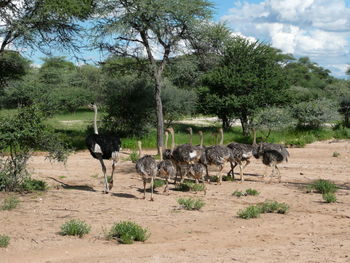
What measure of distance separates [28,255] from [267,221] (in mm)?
4368

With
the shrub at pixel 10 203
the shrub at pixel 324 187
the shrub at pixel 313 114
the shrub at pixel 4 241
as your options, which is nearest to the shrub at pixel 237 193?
the shrub at pixel 324 187

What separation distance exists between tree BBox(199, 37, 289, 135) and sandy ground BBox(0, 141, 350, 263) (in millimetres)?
9979

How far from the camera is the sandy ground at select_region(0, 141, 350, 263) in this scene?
7.70 metres

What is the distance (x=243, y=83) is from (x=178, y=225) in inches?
628

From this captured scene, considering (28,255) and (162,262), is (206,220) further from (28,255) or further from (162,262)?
(28,255)

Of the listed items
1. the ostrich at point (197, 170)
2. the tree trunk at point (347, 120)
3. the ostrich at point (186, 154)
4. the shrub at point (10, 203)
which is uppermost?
the tree trunk at point (347, 120)

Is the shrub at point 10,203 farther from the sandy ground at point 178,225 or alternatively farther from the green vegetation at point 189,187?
the green vegetation at point 189,187

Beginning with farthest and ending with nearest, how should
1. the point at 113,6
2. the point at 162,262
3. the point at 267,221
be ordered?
1. the point at 113,6
2. the point at 267,221
3. the point at 162,262

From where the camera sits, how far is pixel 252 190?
12.6 metres

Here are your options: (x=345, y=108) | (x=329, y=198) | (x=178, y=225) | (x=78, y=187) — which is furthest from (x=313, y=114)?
(x=178, y=225)

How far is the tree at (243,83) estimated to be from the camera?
24.6 m

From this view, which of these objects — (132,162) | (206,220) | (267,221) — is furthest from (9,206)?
(132,162)

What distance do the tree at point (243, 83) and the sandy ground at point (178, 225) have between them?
32.7 feet

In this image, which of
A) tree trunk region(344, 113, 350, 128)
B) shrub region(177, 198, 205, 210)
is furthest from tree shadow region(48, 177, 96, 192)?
tree trunk region(344, 113, 350, 128)
